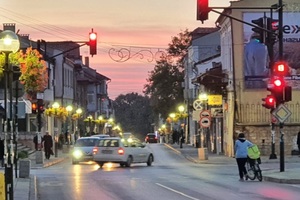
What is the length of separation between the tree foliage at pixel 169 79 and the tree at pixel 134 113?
2419 inches

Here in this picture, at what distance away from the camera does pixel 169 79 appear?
339 ft

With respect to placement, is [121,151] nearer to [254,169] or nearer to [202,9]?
[254,169]

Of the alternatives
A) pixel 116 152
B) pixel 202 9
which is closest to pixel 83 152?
pixel 116 152

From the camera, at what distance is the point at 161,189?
23.6 metres

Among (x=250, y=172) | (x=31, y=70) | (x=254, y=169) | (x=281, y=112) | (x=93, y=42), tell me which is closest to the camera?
(x=254, y=169)

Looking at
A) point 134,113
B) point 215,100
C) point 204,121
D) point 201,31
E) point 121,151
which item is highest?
point 201,31

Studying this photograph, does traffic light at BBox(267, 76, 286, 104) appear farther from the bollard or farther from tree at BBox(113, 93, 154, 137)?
tree at BBox(113, 93, 154, 137)

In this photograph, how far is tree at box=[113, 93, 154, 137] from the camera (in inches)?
6727

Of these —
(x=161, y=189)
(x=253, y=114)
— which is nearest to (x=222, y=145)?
(x=253, y=114)

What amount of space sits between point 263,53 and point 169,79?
55.6 m

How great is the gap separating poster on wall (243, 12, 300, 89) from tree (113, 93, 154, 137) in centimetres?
11715

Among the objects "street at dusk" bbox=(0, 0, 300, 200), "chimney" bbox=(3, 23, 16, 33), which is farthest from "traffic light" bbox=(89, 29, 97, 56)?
"chimney" bbox=(3, 23, 16, 33)

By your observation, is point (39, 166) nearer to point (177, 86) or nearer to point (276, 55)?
point (276, 55)

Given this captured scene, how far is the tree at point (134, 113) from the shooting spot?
A: 561 ft
